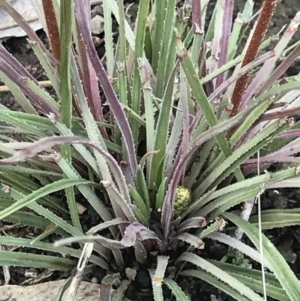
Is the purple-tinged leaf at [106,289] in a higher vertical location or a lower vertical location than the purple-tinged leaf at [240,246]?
lower

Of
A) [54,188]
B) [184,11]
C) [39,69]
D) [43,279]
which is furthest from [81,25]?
[39,69]

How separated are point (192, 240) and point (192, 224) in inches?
1.0

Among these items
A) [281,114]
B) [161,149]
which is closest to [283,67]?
[281,114]

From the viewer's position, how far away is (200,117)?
0.71 meters

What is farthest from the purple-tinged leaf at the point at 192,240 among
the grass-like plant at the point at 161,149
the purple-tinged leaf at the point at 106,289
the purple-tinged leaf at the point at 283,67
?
the purple-tinged leaf at the point at 283,67

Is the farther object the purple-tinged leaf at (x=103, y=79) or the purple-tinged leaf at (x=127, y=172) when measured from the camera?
the purple-tinged leaf at (x=127, y=172)

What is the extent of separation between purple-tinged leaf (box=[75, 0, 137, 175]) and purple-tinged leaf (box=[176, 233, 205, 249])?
11 centimetres

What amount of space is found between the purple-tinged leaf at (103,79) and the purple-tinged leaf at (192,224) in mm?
99

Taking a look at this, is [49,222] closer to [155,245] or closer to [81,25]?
[155,245]

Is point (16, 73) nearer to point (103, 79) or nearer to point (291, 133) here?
point (103, 79)

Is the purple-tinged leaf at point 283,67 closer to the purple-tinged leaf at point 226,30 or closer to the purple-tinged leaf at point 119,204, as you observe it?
the purple-tinged leaf at point 226,30

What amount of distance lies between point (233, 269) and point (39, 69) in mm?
597

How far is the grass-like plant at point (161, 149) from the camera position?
64 cm

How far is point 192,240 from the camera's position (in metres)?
0.68
